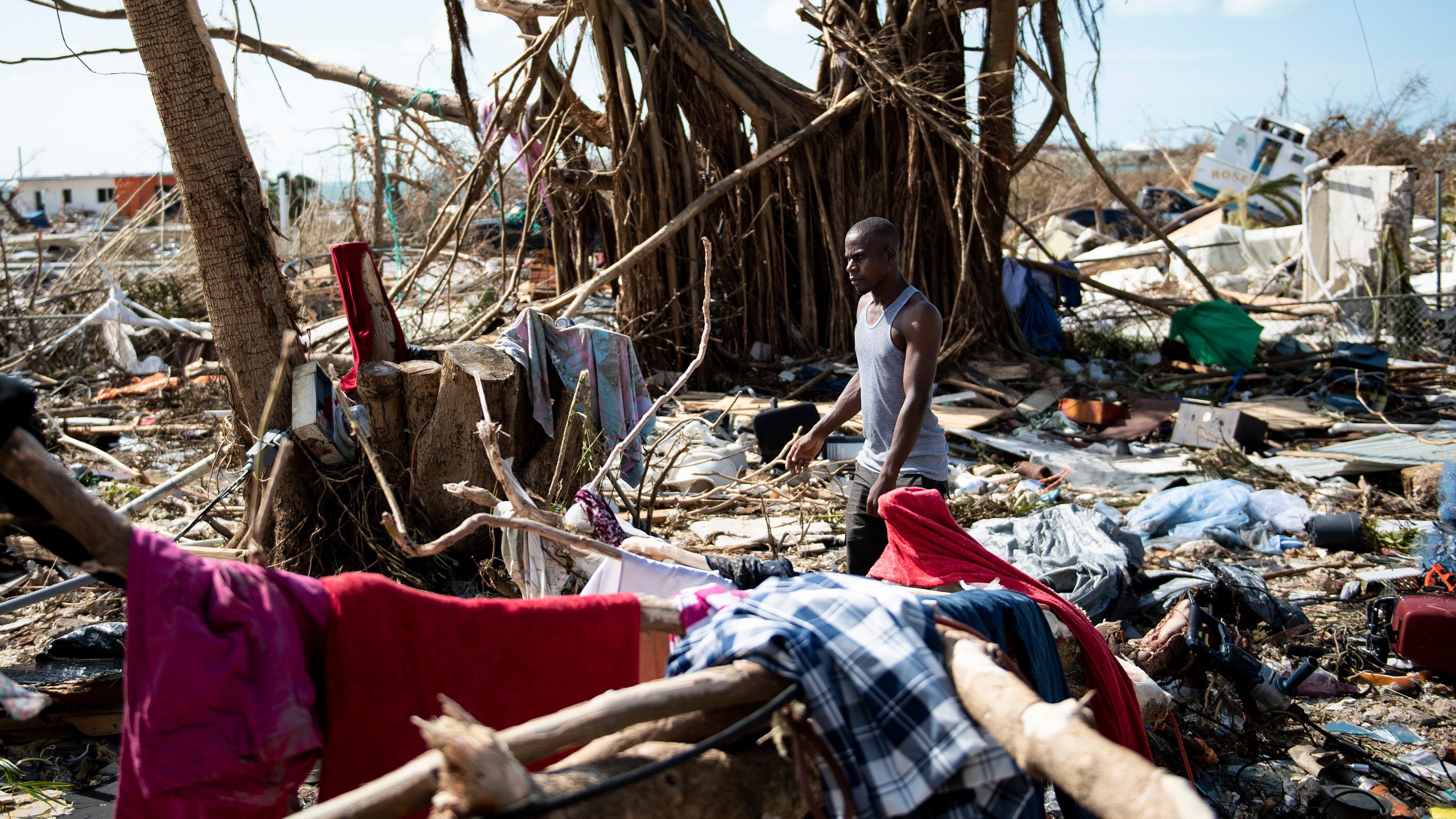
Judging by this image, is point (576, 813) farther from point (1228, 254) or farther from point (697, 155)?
point (1228, 254)

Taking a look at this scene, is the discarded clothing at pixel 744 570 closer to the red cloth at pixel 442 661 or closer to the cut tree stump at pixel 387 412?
the red cloth at pixel 442 661

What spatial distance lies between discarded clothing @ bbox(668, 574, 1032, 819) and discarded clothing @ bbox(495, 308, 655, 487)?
2.85 metres

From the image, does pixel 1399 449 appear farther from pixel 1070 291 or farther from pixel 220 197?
pixel 220 197

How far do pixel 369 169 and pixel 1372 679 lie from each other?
39.1 ft

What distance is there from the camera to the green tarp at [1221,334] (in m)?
9.45

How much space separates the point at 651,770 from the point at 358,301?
12.4ft

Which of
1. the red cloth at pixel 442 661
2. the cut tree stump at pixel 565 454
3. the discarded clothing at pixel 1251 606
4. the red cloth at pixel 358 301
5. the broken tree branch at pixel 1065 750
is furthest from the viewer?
the red cloth at pixel 358 301

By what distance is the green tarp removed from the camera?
9.45m

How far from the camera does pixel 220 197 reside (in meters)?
3.83

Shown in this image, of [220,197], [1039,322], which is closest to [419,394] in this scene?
[220,197]

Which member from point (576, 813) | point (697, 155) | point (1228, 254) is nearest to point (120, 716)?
point (576, 813)

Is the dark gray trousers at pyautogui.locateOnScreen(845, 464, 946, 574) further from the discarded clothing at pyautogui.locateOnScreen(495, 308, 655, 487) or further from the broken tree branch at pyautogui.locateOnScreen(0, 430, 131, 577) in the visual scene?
the broken tree branch at pyautogui.locateOnScreen(0, 430, 131, 577)

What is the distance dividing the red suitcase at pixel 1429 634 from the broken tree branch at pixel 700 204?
5.37 metres

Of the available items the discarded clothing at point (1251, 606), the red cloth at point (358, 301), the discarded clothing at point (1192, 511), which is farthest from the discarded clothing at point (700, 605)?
Result: the discarded clothing at point (1192, 511)
